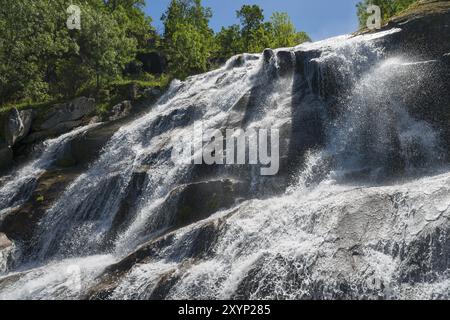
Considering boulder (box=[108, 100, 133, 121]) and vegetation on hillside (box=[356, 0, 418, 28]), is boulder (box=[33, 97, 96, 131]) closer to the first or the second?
boulder (box=[108, 100, 133, 121])

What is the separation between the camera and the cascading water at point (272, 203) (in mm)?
14648

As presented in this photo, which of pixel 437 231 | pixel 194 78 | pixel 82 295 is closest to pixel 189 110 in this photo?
pixel 194 78

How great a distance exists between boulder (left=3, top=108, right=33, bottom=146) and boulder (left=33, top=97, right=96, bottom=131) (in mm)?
773

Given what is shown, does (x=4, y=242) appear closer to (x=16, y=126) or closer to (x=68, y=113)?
(x=16, y=126)

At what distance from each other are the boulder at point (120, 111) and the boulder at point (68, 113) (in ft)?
4.96

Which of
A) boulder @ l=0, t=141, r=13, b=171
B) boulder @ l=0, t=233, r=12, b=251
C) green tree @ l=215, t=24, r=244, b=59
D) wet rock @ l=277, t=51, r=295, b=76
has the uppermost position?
green tree @ l=215, t=24, r=244, b=59

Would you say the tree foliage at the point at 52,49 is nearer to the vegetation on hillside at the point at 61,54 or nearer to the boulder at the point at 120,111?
the vegetation on hillside at the point at 61,54

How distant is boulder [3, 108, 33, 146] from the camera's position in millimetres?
32750

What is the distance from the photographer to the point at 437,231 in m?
14.2

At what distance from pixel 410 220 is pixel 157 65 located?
47976mm

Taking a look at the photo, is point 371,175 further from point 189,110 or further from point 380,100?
point 189,110

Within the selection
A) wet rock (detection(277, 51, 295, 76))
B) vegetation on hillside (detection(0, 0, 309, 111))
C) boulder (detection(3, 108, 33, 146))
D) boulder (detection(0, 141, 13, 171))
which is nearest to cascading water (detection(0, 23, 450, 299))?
wet rock (detection(277, 51, 295, 76))

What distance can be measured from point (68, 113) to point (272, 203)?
2160 centimetres

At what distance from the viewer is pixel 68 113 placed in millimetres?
35750
